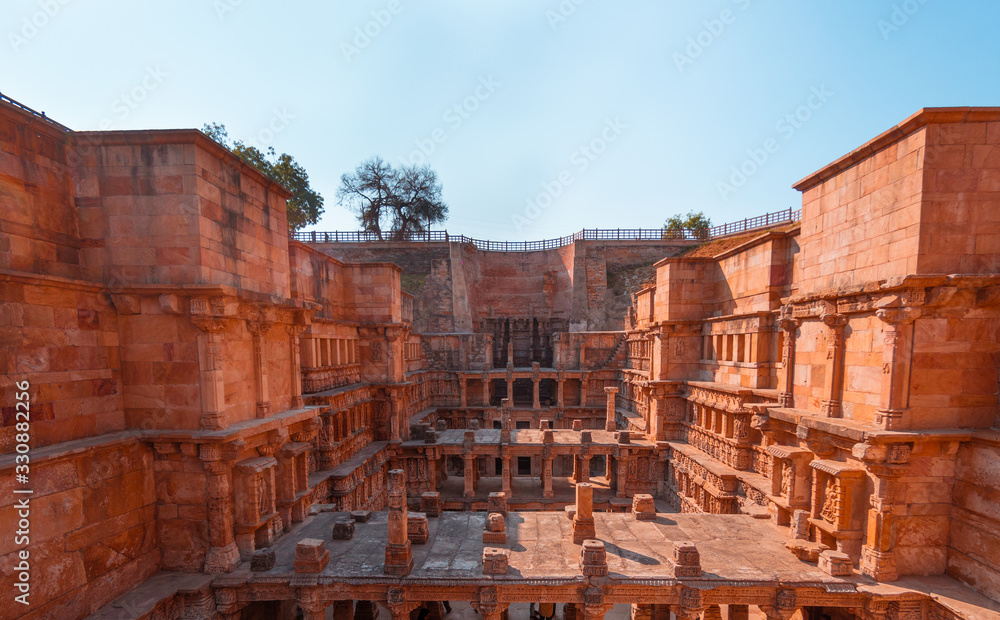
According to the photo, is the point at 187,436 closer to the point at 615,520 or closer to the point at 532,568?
the point at 532,568

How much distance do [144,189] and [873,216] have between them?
1538 centimetres

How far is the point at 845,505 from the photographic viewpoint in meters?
8.70

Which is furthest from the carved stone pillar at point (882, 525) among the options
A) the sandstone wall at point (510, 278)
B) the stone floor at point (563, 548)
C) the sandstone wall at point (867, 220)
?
the sandstone wall at point (510, 278)

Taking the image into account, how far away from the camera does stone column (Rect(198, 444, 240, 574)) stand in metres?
8.32

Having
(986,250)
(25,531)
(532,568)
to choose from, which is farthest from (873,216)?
(25,531)

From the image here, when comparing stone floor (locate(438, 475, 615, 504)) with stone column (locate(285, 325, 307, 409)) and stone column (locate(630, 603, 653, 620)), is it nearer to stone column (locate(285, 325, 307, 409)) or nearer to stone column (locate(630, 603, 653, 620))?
stone column (locate(630, 603, 653, 620))

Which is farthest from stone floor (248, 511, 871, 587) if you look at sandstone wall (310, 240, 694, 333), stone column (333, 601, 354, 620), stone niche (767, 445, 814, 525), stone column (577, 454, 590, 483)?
sandstone wall (310, 240, 694, 333)

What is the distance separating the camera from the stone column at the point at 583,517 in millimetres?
10258

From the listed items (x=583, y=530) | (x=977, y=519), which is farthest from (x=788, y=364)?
(x=583, y=530)

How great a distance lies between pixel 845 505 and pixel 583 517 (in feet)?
18.8

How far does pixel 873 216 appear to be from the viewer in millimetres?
8680

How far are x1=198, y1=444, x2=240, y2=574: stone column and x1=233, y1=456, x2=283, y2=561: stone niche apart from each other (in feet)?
0.82

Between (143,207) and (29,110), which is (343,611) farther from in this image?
(29,110)

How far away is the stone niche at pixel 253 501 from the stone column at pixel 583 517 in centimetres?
750
